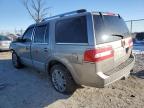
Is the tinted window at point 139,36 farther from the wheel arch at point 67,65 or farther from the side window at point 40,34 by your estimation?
the wheel arch at point 67,65

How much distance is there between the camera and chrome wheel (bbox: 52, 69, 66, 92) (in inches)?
187

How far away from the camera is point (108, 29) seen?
13.4ft

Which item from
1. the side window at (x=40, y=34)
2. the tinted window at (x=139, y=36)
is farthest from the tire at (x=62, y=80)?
the tinted window at (x=139, y=36)

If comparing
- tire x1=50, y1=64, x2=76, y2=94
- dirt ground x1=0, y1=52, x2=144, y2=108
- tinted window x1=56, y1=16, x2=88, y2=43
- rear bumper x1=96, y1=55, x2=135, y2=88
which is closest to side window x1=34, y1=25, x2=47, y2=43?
tinted window x1=56, y1=16, x2=88, y2=43

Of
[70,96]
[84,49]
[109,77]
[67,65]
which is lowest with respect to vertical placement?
A: [70,96]

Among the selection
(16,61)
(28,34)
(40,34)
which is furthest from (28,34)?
(16,61)

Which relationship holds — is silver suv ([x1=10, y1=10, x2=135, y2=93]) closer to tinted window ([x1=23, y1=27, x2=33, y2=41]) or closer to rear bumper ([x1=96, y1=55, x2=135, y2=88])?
rear bumper ([x1=96, y1=55, x2=135, y2=88])

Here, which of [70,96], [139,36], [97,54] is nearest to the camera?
[97,54]

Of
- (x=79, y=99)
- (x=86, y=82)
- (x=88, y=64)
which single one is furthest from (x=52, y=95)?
(x=88, y=64)

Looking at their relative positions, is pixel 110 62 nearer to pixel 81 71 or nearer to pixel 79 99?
pixel 81 71

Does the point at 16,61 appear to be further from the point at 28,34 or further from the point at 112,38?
the point at 112,38

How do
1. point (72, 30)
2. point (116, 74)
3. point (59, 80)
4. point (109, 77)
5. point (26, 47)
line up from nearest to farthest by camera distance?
1. point (109, 77)
2. point (116, 74)
3. point (72, 30)
4. point (59, 80)
5. point (26, 47)

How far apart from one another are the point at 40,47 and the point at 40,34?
43 centimetres

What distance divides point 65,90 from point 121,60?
5.00 ft
